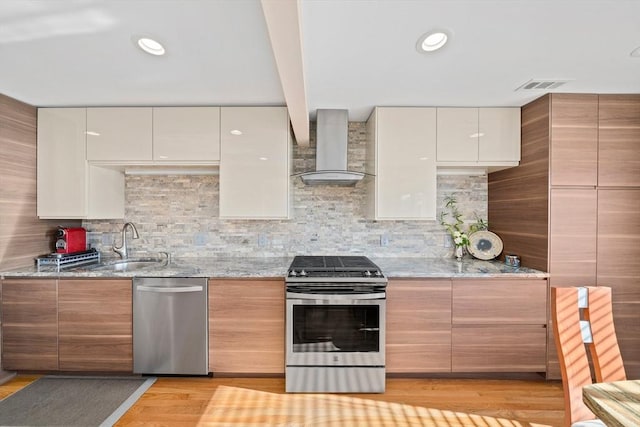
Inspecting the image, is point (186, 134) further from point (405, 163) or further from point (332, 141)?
point (405, 163)

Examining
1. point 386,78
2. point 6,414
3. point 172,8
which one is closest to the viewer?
point 172,8

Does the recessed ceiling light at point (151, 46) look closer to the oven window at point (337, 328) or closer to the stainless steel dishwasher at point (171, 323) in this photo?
the stainless steel dishwasher at point (171, 323)

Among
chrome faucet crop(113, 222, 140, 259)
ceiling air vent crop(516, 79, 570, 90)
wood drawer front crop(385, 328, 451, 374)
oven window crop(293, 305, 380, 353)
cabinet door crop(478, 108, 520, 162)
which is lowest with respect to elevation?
wood drawer front crop(385, 328, 451, 374)

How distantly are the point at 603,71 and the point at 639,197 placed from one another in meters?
0.98

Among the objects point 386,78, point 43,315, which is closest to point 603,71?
point 386,78

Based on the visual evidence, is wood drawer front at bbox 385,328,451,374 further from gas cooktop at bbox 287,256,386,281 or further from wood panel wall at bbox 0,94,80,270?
wood panel wall at bbox 0,94,80,270

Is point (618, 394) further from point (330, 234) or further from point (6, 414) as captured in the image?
point (6, 414)

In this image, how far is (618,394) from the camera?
1.02 meters

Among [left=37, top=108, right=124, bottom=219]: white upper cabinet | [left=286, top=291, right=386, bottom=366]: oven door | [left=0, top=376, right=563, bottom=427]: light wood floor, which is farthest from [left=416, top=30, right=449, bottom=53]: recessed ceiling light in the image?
[left=37, top=108, right=124, bottom=219]: white upper cabinet

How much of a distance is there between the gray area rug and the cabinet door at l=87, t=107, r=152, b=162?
1.73m

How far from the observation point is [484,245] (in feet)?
9.50

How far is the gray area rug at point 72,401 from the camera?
194cm

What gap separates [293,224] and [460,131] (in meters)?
1.69

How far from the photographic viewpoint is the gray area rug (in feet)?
6.35
